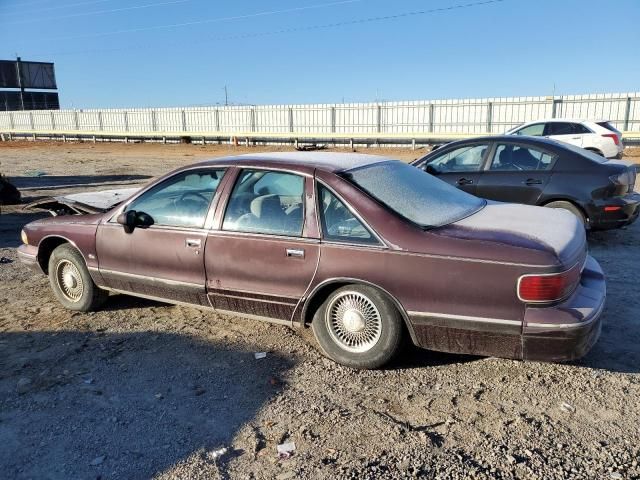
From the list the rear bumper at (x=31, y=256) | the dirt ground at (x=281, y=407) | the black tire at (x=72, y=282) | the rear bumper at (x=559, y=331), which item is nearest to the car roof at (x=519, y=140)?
the dirt ground at (x=281, y=407)

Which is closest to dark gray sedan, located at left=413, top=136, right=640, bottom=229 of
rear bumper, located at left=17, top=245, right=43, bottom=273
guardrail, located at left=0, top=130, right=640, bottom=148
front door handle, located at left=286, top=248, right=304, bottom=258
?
front door handle, located at left=286, top=248, right=304, bottom=258

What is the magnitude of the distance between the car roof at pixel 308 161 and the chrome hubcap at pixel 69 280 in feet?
5.64

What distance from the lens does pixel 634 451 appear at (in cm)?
298

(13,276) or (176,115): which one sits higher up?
(176,115)

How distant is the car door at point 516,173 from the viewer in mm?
7379

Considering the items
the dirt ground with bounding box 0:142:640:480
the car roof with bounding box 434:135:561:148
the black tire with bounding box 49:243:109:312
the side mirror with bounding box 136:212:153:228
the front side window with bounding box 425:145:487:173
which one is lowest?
the dirt ground with bounding box 0:142:640:480

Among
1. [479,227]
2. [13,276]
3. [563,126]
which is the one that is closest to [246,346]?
[479,227]

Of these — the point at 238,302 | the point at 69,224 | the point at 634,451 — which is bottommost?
the point at 634,451

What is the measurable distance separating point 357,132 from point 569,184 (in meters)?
24.5

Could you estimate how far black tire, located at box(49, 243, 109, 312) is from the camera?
5.19m

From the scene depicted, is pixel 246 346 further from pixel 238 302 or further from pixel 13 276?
pixel 13 276

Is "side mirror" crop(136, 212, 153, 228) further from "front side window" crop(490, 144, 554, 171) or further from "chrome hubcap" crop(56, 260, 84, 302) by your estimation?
"front side window" crop(490, 144, 554, 171)

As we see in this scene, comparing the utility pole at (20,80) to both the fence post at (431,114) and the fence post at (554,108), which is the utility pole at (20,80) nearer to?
the fence post at (431,114)

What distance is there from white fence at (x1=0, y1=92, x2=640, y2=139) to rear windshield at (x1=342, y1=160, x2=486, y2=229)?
78.3 ft
